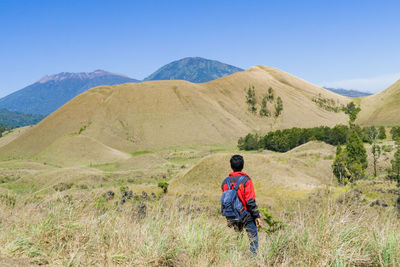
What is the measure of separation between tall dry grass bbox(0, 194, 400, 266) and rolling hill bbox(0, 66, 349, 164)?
7970cm

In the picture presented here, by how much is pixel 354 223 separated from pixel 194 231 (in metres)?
2.39

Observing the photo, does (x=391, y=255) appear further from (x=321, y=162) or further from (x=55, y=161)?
(x=55, y=161)

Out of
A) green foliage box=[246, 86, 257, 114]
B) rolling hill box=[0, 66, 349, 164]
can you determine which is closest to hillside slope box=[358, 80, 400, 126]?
rolling hill box=[0, 66, 349, 164]

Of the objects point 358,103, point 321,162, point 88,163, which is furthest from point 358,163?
point 358,103

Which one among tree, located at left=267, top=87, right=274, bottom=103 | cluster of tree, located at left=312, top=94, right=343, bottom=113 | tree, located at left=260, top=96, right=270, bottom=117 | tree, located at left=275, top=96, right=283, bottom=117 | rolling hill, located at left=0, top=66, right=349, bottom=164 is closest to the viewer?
rolling hill, located at left=0, top=66, right=349, bottom=164

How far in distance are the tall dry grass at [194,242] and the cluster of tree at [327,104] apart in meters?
156

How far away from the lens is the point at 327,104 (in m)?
155

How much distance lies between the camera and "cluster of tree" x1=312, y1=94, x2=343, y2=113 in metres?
152

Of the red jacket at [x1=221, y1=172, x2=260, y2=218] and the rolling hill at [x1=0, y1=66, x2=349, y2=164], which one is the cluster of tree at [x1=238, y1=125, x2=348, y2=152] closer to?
the rolling hill at [x1=0, y1=66, x2=349, y2=164]

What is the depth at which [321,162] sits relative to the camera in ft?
159

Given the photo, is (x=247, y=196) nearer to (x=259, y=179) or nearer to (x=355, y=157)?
(x=259, y=179)

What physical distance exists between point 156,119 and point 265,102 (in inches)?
1943

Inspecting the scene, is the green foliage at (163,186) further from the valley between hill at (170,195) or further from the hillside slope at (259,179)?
the hillside slope at (259,179)

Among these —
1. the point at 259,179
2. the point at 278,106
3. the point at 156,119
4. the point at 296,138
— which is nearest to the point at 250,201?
the point at 259,179
